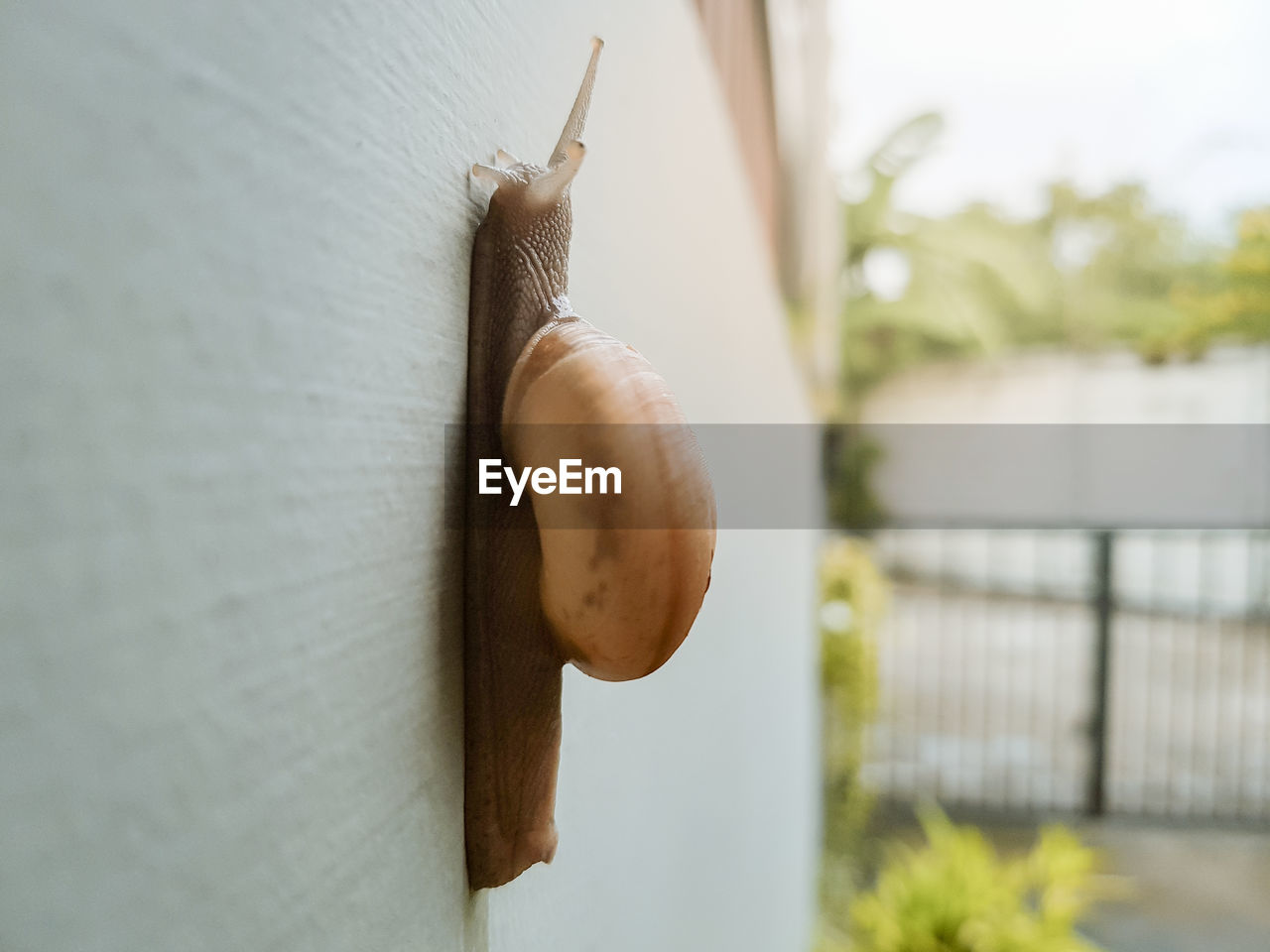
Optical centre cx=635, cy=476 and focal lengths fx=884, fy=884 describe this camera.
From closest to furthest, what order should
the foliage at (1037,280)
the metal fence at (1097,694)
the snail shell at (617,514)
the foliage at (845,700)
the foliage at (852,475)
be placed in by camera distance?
the snail shell at (617,514) → the foliage at (845,700) → the metal fence at (1097,694) → the foliage at (1037,280) → the foliage at (852,475)

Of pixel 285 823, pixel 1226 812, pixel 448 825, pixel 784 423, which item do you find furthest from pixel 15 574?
pixel 1226 812

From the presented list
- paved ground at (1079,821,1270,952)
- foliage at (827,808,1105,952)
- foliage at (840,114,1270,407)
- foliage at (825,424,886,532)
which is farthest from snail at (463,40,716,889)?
foliage at (825,424,886,532)

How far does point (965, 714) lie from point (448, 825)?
6.27 m

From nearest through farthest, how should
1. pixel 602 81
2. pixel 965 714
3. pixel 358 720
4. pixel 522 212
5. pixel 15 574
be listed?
pixel 15 574 → pixel 358 720 → pixel 522 212 → pixel 602 81 → pixel 965 714

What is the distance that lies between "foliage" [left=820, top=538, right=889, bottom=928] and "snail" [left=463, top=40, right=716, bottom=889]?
15.2ft

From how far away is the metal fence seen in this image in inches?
208

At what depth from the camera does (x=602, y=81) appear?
0.62 m

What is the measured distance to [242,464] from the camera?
9.6 inches

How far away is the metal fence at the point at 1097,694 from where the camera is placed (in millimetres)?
5281

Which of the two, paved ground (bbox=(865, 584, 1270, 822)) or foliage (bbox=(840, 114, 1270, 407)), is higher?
foliage (bbox=(840, 114, 1270, 407))

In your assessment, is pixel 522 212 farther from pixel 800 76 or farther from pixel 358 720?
pixel 800 76

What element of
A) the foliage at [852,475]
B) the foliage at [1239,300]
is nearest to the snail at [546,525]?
the foliage at [852,475]

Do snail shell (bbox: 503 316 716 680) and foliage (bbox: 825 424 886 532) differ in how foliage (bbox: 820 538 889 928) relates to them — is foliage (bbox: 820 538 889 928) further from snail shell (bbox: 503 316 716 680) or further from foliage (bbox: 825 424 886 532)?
foliage (bbox: 825 424 886 532)

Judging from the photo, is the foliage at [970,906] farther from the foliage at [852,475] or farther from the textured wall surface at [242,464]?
the foliage at [852,475]
